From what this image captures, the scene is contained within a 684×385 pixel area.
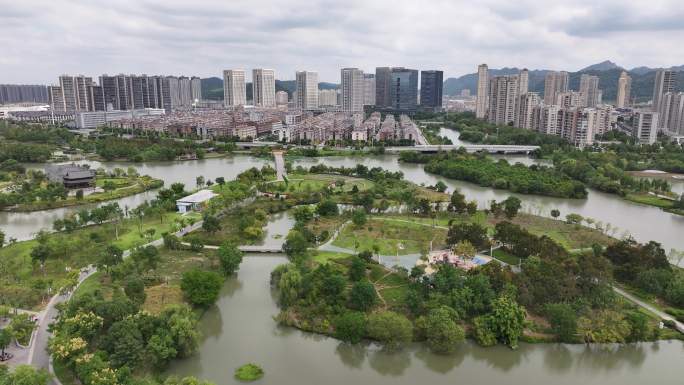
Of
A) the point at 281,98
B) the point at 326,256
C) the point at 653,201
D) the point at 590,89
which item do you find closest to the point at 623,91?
the point at 590,89

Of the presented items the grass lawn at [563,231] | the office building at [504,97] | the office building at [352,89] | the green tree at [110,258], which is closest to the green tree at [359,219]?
the grass lawn at [563,231]

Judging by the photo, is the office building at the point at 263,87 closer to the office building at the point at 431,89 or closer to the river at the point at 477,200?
the office building at the point at 431,89

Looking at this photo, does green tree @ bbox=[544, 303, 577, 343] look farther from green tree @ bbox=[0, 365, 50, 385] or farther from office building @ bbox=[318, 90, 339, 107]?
office building @ bbox=[318, 90, 339, 107]

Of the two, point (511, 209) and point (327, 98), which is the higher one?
point (327, 98)

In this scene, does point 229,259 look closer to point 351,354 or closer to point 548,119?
point 351,354

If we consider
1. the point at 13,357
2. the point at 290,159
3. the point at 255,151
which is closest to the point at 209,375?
the point at 13,357

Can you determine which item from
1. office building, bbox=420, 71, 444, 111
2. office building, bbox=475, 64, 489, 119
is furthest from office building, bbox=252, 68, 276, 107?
office building, bbox=475, 64, 489, 119
